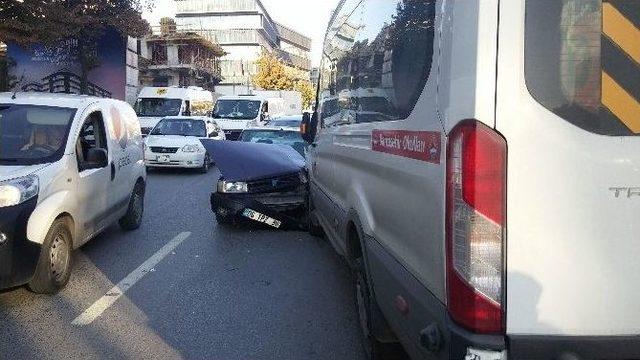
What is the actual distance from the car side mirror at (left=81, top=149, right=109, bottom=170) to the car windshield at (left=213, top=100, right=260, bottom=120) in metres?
17.4

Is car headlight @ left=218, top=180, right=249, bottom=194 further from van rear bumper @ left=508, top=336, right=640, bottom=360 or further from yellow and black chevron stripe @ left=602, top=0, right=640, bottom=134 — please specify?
yellow and black chevron stripe @ left=602, top=0, right=640, bottom=134

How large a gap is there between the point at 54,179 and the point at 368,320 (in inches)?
126

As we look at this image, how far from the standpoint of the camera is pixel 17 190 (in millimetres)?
4664

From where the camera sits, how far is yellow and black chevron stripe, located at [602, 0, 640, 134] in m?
2.06

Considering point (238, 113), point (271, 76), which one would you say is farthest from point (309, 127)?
point (271, 76)

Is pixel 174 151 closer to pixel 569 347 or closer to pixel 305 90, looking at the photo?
pixel 569 347

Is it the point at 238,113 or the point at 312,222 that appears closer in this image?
the point at 312,222

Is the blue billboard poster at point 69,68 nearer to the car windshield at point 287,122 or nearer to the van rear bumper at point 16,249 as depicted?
the car windshield at point 287,122

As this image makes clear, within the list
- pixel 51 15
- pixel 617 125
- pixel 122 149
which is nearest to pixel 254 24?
pixel 51 15

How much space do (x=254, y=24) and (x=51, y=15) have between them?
220ft

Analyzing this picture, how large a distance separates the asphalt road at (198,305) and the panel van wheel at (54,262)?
104 millimetres

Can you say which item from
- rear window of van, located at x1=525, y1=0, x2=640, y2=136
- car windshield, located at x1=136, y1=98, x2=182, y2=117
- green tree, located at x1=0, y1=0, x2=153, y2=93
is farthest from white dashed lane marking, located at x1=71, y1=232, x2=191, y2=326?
green tree, located at x1=0, y1=0, x2=153, y2=93

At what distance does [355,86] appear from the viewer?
412cm

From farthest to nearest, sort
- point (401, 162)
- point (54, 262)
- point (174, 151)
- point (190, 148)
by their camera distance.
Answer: point (190, 148)
point (174, 151)
point (54, 262)
point (401, 162)
